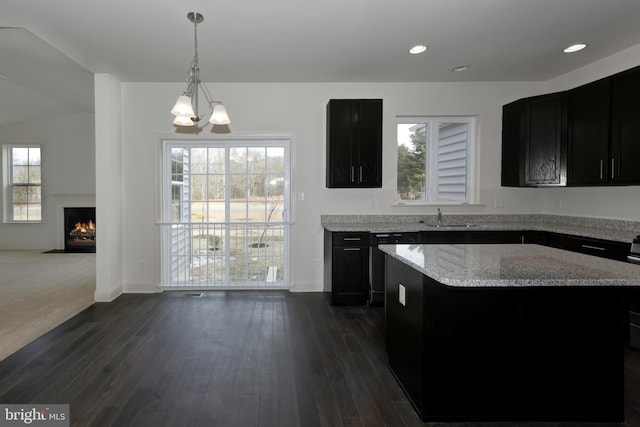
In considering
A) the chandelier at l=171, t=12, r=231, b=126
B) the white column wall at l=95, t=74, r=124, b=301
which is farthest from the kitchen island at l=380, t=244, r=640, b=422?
the white column wall at l=95, t=74, r=124, b=301

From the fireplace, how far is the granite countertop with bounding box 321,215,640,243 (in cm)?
599

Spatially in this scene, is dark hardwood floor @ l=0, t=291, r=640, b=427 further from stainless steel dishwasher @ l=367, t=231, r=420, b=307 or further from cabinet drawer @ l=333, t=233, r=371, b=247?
cabinet drawer @ l=333, t=233, r=371, b=247

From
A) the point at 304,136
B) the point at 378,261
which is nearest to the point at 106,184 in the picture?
the point at 304,136

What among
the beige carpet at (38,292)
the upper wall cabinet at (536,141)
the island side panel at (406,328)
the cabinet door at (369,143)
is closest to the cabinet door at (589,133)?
the upper wall cabinet at (536,141)

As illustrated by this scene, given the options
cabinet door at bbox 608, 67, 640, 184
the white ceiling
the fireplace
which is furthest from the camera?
the fireplace

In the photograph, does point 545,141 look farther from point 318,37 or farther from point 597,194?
point 318,37

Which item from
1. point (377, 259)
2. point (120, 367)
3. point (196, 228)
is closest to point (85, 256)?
point (196, 228)

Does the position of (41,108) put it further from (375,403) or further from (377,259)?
(375,403)

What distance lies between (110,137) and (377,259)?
3.50 m

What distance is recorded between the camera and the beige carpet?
3.41 m

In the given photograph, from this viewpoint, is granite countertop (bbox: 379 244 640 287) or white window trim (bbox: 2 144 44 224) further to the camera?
white window trim (bbox: 2 144 44 224)

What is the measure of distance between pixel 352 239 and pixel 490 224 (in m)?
1.89

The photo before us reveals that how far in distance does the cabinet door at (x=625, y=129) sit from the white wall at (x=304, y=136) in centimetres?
142

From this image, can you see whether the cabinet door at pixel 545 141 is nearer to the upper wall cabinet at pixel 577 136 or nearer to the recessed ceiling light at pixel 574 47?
the upper wall cabinet at pixel 577 136
